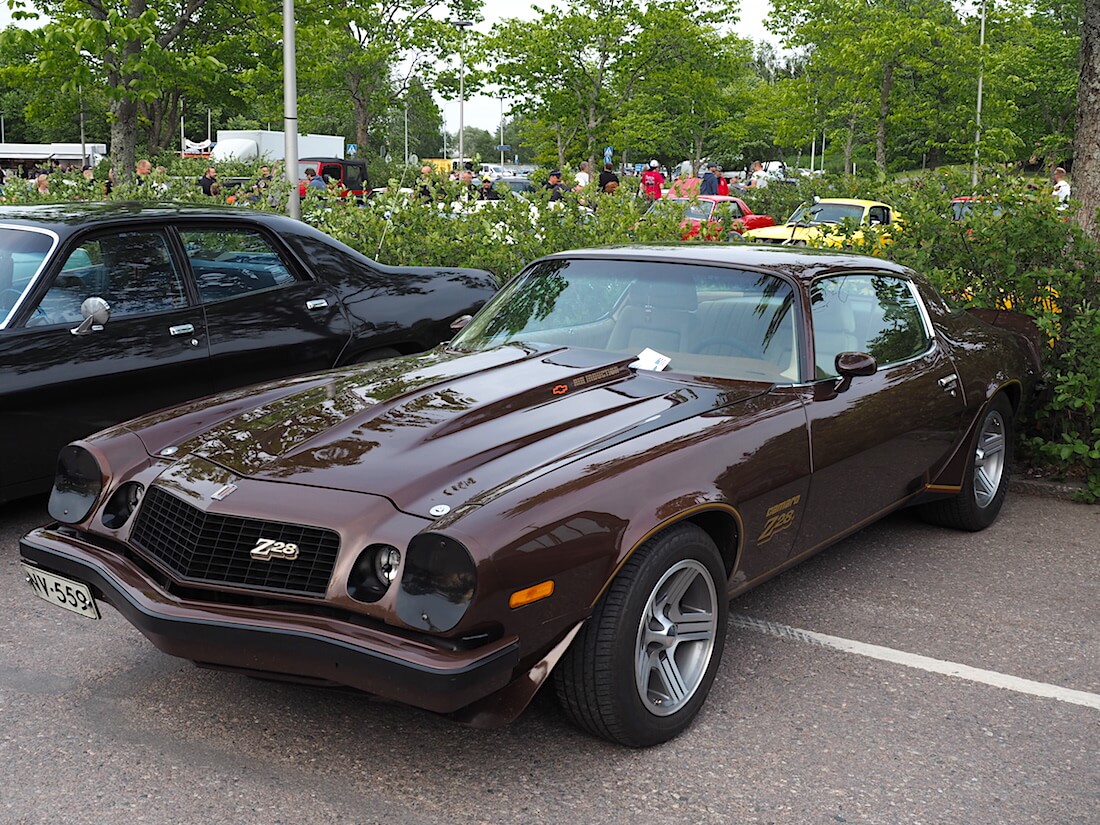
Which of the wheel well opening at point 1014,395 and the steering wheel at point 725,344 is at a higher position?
the steering wheel at point 725,344

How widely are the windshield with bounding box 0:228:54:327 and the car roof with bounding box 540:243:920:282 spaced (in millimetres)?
2570

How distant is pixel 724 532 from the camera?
381 cm

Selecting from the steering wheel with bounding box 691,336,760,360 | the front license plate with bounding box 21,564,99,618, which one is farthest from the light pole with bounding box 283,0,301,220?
the front license plate with bounding box 21,564,99,618

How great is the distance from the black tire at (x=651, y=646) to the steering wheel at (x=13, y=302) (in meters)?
3.54

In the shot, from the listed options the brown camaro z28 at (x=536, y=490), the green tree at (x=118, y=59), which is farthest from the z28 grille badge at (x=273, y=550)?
the green tree at (x=118, y=59)

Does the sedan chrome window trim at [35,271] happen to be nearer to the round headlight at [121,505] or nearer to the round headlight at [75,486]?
the round headlight at [75,486]

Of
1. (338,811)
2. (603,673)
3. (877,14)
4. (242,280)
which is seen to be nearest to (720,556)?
(603,673)

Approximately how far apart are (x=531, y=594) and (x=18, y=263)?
389 centimetres

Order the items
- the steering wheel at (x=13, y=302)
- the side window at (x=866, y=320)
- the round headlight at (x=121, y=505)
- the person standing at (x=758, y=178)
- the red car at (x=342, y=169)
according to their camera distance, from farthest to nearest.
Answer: the red car at (x=342, y=169) < the person standing at (x=758, y=178) < the steering wheel at (x=13, y=302) < the side window at (x=866, y=320) < the round headlight at (x=121, y=505)

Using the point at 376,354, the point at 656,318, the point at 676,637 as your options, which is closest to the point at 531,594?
the point at 676,637

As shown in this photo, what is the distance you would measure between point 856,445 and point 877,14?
3316 cm

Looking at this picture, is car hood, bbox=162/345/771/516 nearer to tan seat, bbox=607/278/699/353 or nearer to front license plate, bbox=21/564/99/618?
tan seat, bbox=607/278/699/353

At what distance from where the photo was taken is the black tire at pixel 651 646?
10.7ft

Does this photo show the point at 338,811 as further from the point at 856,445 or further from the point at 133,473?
the point at 856,445
